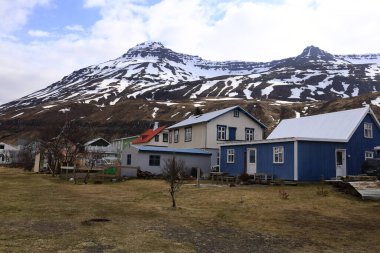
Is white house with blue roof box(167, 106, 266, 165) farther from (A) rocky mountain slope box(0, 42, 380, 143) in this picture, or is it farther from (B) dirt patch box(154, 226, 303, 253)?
(A) rocky mountain slope box(0, 42, 380, 143)

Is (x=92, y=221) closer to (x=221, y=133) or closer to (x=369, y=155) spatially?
(x=369, y=155)

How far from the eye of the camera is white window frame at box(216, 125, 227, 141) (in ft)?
148

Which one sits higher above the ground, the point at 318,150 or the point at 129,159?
the point at 318,150

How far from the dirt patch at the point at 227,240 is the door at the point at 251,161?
21.7 meters

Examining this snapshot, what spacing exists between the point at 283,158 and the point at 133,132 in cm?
8214

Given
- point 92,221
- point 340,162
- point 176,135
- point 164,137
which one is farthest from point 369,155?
point 164,137

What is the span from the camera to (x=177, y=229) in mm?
12633

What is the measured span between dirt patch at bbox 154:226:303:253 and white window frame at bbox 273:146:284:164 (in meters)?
18.7

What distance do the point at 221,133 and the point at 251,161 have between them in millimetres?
10858

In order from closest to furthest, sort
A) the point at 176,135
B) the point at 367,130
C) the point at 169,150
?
the point at 367,130
the point at 169,150
the point at 176,135

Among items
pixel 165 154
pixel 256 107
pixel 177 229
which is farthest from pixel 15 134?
pixel 177 229

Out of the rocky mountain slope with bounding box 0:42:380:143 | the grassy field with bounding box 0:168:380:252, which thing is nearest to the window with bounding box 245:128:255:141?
the grassy field with bounding box 0:168:380:252

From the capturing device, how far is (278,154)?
102 feet

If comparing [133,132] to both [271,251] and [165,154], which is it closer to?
[165,154]
